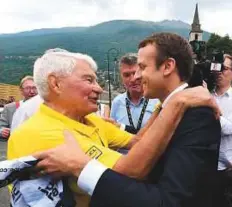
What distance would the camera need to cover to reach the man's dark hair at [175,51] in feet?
7.05

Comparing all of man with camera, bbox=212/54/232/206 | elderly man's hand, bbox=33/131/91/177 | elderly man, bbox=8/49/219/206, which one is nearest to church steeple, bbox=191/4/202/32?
man with camera, bbox=212/54/232/206

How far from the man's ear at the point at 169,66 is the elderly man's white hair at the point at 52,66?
49 cm

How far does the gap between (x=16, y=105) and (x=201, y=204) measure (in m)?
5.34

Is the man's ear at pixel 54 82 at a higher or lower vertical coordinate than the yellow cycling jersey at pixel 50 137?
higher

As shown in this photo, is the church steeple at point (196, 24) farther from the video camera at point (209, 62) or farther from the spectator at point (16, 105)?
the video camera at point (209, 62)

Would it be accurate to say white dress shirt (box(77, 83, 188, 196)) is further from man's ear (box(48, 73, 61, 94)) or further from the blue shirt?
the blue shirt

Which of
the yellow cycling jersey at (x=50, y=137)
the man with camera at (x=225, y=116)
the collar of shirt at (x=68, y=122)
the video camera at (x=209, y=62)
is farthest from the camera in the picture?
the video camera at (x=209, y=62)

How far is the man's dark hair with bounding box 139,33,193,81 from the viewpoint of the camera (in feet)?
7.05

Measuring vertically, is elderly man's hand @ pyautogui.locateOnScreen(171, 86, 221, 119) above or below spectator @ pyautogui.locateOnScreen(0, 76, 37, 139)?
above

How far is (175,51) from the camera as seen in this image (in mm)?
2146

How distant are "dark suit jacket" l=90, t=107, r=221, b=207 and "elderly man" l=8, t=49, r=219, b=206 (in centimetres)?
6

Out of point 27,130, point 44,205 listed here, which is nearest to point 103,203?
point 44,205

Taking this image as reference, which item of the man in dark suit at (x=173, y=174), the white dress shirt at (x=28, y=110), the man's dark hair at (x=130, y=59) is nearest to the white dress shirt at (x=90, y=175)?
the man in dark suit at (x=173, y=174)

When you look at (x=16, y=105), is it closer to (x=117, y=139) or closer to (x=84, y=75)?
(x=117, y=139)
